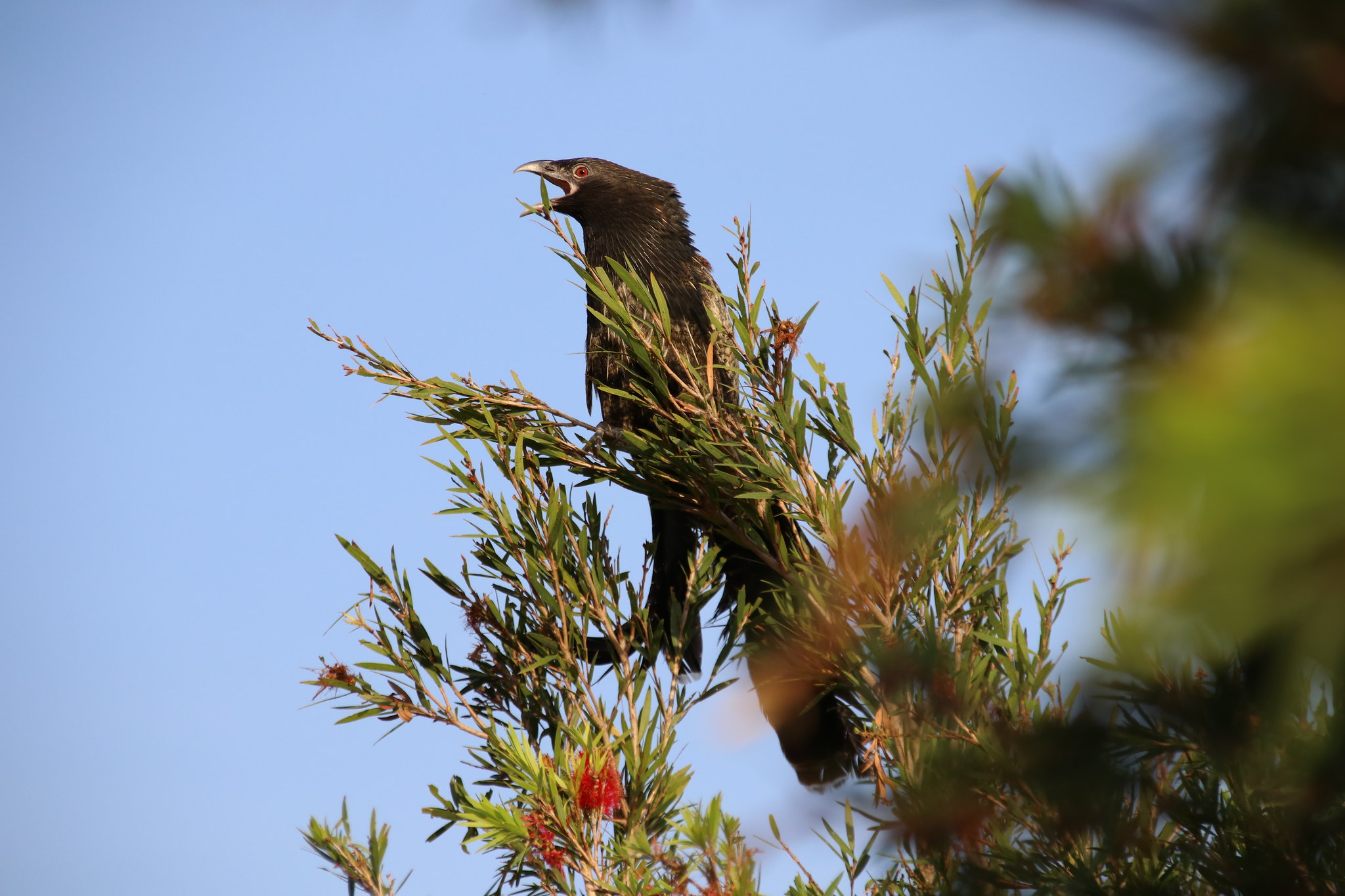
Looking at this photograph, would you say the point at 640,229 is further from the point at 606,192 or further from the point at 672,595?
the point at 672,595

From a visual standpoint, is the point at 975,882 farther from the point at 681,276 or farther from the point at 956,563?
the point at 681,276

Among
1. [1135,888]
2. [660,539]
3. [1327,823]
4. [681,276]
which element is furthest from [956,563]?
[681,276]

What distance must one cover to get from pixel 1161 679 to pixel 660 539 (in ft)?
6.81

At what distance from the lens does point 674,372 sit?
2178 mm

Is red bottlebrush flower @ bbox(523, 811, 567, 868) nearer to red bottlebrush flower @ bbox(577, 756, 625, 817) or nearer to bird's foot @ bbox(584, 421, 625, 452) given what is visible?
red bottlebrush flower @ bbox(577, 756, 625, 817)

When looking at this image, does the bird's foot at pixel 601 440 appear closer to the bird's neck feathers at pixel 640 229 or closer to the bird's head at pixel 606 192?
the bird's neck feathers at pixel 640 229

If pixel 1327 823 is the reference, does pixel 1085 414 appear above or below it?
above

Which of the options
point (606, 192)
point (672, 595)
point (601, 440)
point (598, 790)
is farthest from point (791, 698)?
point (606, 192)

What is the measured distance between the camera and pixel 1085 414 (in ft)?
1.66

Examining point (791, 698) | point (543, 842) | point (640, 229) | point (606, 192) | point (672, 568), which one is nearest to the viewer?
point (543, 842)

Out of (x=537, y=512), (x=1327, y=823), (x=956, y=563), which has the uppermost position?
(x=537, y=512)

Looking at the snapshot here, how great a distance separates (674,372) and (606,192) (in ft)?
8.05

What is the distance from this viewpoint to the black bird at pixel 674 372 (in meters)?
2.23

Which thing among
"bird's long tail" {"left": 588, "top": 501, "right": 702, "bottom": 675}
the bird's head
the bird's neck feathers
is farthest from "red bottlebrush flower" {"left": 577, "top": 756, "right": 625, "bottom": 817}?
the bird's head
